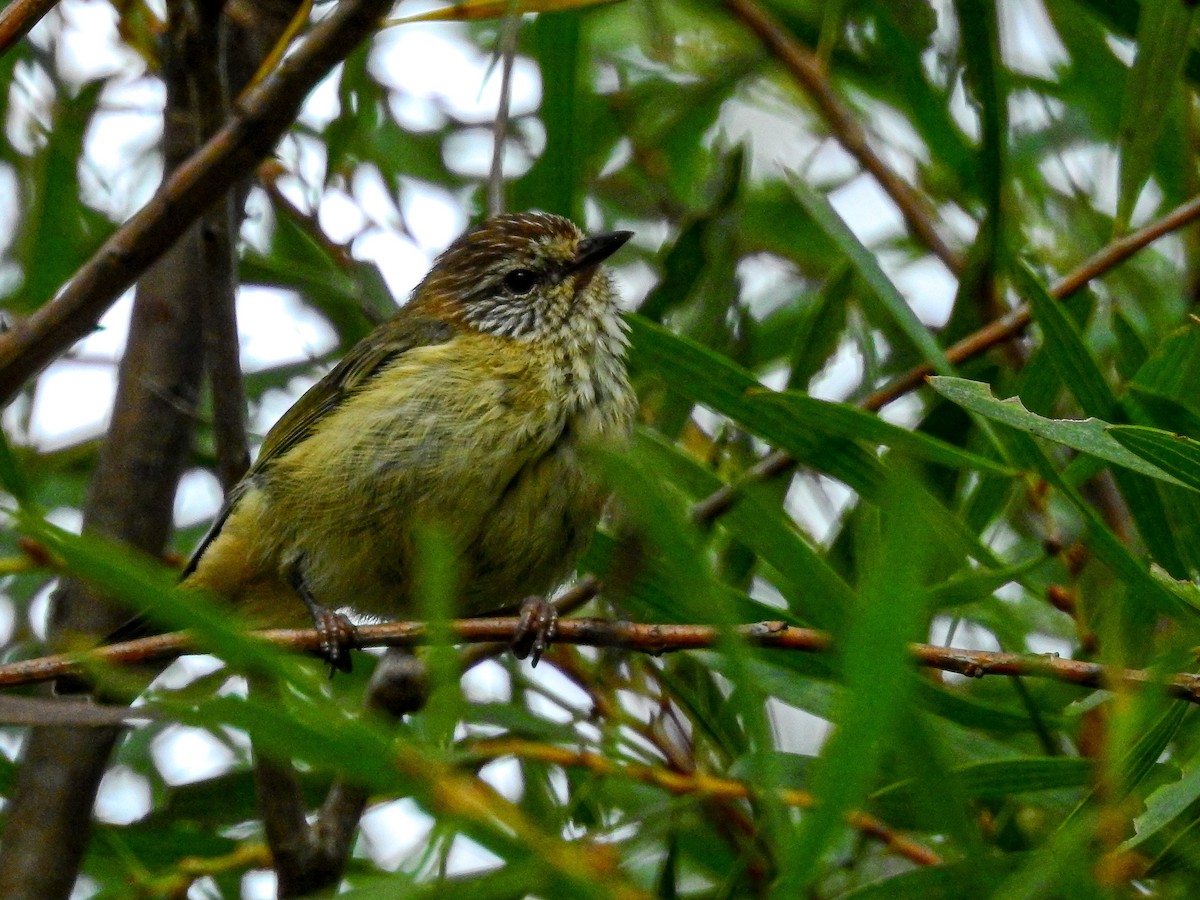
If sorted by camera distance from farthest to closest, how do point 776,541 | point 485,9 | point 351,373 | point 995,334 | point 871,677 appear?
Result: point 351,373 → point 995,334 → point 485,9 → point 776,541 → point 871,677

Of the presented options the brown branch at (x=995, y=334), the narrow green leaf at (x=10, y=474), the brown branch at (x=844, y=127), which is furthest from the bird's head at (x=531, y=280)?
the narrow green leaf at (x=10, y=474)

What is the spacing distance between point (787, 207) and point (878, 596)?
11.7 feet

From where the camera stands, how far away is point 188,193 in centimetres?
275

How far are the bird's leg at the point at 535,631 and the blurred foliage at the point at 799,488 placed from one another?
0.49 ft

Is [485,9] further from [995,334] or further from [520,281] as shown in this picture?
[520,281]

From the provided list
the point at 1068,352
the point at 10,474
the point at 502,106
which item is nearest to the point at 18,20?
the point at 10,474

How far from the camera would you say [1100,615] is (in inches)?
122

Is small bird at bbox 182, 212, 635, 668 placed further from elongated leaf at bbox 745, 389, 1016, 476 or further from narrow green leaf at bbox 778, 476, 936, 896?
narrow green leaf at bbox 778, 476, 936, 896

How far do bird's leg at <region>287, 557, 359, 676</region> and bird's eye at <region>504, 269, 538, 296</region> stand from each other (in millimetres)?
1010

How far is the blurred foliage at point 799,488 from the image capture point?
1.60 m

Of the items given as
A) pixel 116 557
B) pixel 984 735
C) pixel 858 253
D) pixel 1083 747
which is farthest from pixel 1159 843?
pixel 116 557

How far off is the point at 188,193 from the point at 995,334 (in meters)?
1.61

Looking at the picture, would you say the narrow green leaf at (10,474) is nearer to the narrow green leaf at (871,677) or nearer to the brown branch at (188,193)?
the brown branch at (188,193)

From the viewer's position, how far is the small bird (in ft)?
12.3
